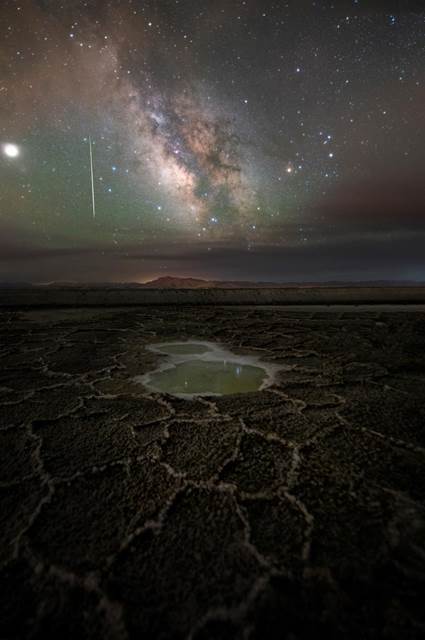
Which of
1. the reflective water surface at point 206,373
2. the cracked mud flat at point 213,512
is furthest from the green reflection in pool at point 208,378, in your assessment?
the cracked mud flat at point 213,512

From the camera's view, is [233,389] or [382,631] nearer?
[382,631]

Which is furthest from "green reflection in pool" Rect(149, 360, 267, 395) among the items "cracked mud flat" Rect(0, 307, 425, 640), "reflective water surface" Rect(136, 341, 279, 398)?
"cracked mud flat" Rect(0, 307, 425, 640)

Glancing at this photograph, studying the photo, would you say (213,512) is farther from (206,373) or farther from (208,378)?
(206,373)

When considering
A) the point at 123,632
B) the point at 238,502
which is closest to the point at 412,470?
the point at 238,502

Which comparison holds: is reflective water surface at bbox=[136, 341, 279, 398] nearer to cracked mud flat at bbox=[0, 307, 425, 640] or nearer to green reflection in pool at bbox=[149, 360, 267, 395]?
green reflection in pool at bbox=[149, 360, 267, 395]

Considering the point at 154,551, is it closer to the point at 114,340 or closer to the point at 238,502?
the point at 238,502

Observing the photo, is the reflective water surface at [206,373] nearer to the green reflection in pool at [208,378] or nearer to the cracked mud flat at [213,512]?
the green reflection in pool at [208,378]

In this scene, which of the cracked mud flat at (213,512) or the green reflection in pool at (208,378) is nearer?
the cracked mud flat at (213,512)

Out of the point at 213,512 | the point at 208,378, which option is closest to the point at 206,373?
the point at 208,378
